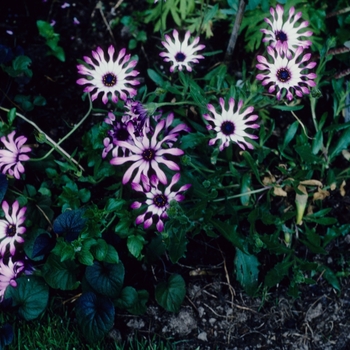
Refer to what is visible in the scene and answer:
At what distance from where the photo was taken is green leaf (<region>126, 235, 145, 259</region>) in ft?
5.32

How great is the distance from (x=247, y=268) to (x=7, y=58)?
45.3 inches

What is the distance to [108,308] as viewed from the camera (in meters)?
1.66

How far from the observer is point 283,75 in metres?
1.56

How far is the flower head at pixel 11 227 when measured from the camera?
1.63 m

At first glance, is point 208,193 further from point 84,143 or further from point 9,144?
point 9,144

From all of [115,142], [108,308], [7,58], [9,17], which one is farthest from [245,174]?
[9,17]

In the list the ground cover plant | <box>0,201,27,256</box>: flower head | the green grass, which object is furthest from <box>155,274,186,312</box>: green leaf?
<box>0,201,27,256</box>: flower head

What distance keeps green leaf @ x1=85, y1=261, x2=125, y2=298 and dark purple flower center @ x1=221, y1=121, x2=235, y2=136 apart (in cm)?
55

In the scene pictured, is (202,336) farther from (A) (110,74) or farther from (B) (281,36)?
(B) (281,36)

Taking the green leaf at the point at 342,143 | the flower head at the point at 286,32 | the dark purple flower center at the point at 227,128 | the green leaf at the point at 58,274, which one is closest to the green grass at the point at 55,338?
the green leaf at the point at 58,274

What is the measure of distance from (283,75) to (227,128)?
23 centimetres

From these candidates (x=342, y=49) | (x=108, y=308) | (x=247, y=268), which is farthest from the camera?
(x=342, y=49)

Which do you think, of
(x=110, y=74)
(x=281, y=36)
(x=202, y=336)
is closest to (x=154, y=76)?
(x=110, y=74)

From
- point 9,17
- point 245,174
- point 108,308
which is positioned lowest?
point 108,308
